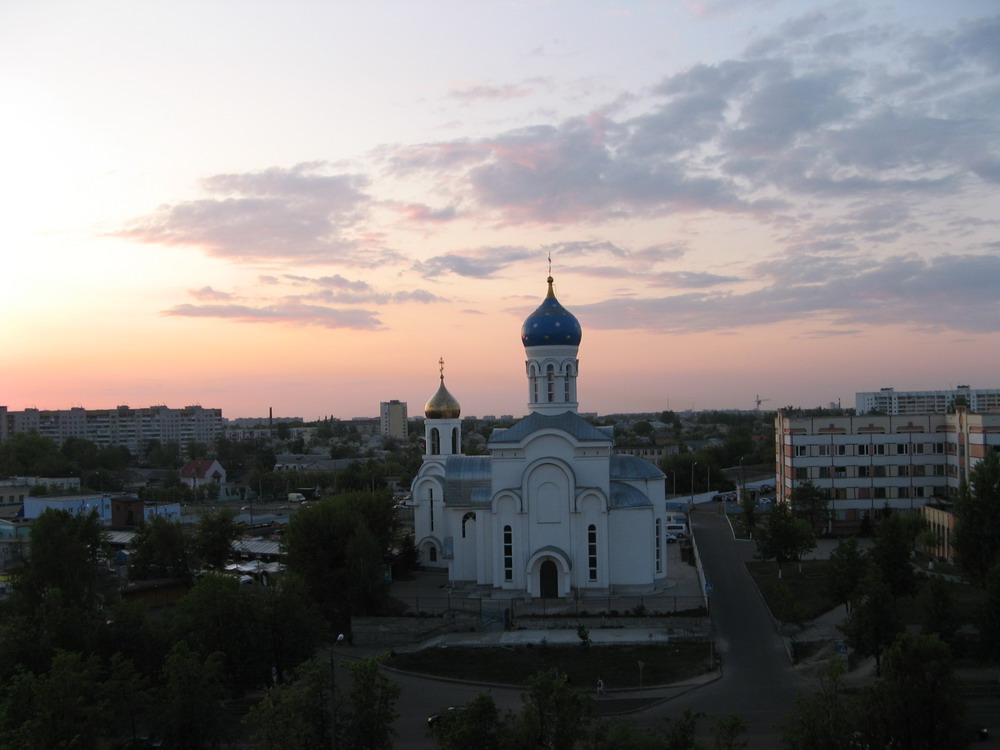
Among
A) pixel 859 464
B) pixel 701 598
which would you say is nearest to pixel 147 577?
pixel 701 598

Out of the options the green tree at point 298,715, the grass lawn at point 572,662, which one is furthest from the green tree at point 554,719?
the grass lawn at point 572,662

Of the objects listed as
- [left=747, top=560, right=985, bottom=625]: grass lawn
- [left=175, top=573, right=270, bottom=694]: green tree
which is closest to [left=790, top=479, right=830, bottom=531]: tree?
[left=747, top=560, right=985, bottom=625]: grass lawn

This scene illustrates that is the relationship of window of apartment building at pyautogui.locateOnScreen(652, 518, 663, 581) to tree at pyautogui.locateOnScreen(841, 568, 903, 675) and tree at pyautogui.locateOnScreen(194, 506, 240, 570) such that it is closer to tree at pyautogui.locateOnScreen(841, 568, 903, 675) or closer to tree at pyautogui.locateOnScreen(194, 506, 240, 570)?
tree at pyautogui.locateOnScreen(841, 568, 903, 675)

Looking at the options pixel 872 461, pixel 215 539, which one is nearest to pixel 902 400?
pixel 872 461

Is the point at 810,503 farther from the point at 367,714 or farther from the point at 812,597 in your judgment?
the point at 367,714

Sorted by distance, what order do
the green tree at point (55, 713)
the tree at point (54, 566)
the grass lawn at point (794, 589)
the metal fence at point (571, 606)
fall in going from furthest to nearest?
the metal fence at point (571, 606), the grass lawn at point (794, 589), the tree at point (54, 566), the green tree at point (55, 713)

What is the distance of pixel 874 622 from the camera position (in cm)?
2383

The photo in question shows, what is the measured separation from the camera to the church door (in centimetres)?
3319

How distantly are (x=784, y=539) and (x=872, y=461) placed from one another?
12.5 meters

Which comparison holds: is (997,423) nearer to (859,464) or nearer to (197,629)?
(859,464)

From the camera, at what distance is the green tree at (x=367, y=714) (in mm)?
17281

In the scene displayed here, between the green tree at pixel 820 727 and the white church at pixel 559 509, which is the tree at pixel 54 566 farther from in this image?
the green tree at pixel 820 727

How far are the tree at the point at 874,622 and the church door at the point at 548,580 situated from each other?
1143 cm

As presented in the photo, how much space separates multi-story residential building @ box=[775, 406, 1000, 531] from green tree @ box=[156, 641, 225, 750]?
3473 centimetres
